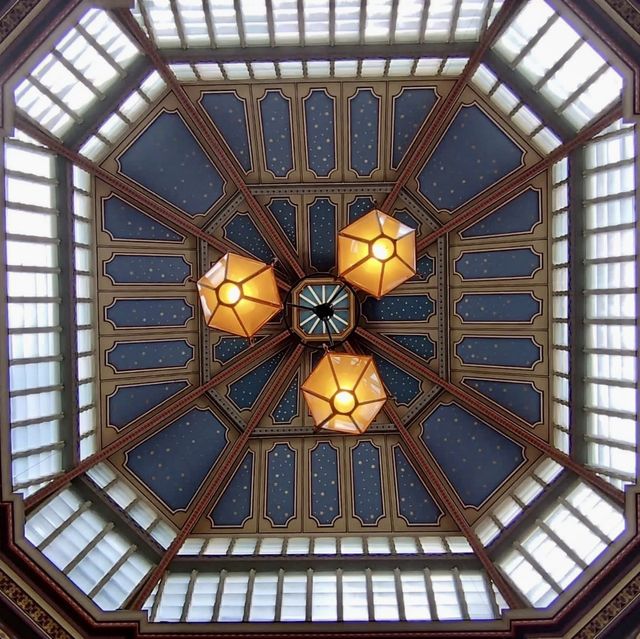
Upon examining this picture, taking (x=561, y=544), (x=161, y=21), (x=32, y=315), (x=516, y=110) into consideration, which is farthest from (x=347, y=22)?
(x=561, y=544)

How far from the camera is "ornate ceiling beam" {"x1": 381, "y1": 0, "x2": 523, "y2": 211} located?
1152 cm

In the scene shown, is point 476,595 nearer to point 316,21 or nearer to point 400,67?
point 400,67

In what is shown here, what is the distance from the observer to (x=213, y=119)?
44.2 ft

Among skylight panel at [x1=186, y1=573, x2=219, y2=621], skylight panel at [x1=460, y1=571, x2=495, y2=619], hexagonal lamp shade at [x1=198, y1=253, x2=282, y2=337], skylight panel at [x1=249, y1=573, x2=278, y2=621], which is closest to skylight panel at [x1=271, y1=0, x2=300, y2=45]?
hexagonal lamp shade at [x1=198, y1=253, x2=282, y2=337]

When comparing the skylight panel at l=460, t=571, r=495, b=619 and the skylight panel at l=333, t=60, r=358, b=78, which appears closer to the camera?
the skylight panel at l=460, t=571, r=495, b=619

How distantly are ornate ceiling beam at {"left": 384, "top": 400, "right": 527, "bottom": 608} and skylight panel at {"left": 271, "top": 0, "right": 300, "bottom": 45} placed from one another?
7.73 m

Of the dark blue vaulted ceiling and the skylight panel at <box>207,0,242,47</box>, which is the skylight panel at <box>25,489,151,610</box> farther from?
Answer: the skylight panel at <box>207,0,242,47</box>

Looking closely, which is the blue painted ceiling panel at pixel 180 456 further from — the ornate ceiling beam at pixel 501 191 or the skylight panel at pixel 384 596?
the ornate ceiling beam at pixel 501 191

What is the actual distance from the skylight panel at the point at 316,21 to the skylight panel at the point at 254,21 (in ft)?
2.43

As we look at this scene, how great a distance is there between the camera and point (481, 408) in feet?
46.1

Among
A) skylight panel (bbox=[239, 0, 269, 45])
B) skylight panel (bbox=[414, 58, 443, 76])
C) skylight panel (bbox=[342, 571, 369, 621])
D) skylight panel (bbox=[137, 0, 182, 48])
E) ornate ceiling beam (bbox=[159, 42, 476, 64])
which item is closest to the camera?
skylight panel (bbox=[137, 0, 182, 48])

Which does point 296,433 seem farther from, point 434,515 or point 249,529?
point 434,515

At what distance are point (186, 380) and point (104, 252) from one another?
3316mm

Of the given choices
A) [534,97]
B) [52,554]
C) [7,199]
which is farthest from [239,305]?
[534,97]
